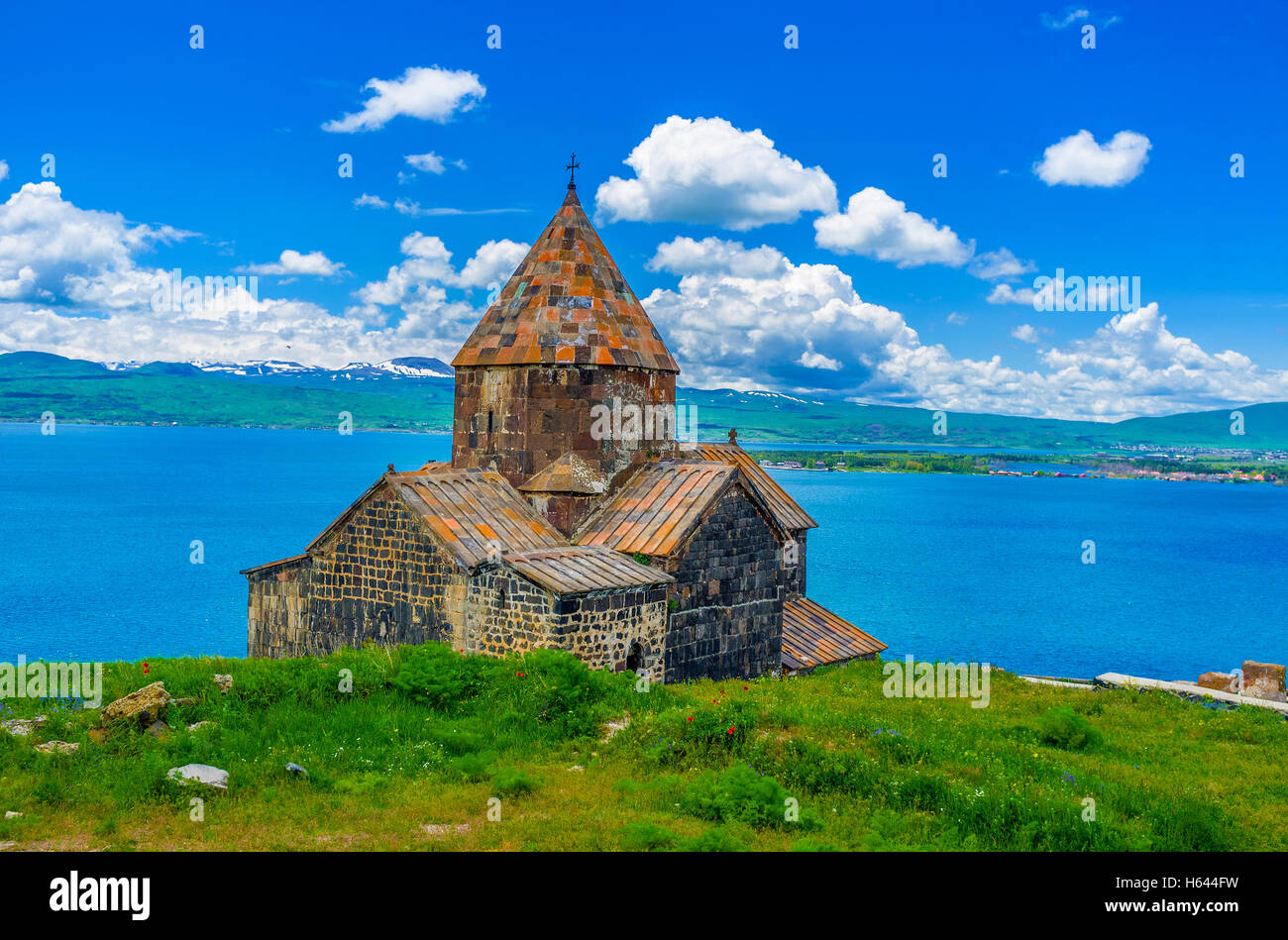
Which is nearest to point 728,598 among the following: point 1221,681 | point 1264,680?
point 1264,680

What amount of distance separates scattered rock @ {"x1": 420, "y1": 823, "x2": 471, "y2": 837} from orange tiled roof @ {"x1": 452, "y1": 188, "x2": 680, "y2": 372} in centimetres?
1035

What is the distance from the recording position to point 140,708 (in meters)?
10.6

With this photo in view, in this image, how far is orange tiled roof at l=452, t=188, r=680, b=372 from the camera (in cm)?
1772

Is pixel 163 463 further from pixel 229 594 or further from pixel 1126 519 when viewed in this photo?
pixel 1126 519

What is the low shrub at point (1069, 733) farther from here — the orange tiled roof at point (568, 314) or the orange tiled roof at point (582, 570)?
the orange tiled roof at point (568, 314)

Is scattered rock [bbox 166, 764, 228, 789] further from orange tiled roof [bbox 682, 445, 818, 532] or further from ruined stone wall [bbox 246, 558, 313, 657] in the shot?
orange tiled roof [bbox 682, 445, 818, 532]

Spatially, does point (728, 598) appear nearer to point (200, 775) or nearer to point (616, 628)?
point (616, 628)

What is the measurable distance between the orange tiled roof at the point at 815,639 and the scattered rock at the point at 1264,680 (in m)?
7.82

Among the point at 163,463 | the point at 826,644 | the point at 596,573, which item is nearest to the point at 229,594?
the point at 826,644

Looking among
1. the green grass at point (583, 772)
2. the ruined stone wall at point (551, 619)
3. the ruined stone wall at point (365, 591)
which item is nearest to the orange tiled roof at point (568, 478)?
the ruined stone wall at point (365, 591)

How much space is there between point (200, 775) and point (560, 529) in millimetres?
8948

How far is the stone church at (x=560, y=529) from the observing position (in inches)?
573

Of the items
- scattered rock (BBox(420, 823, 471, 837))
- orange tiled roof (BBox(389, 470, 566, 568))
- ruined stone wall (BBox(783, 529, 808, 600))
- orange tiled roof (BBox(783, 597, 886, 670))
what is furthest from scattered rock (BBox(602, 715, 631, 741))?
ruined stone wall (BBox(783, 529, 808, 600))
